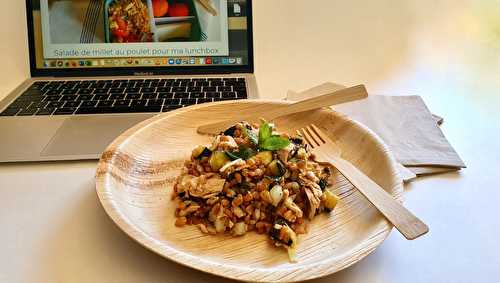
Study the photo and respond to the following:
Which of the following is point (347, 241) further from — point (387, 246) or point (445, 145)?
point (445, 145)

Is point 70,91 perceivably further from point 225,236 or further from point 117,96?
point 225,236

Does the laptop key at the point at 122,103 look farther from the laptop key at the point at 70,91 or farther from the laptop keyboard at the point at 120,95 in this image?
the laptop key at the point at 70,91

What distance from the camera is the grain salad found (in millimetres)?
588

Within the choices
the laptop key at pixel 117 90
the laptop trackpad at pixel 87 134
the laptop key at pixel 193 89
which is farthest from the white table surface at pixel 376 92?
the laptop key at pixel 117 90

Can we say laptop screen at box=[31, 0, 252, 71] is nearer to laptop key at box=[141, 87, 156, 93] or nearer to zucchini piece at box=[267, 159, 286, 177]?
laptop key at box=[141, 87, 156, 93]

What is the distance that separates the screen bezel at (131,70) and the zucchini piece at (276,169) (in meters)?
0.54

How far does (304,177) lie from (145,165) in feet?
0.79

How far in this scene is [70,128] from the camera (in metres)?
0.88

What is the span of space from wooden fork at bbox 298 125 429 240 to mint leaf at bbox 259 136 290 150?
0.09 meters

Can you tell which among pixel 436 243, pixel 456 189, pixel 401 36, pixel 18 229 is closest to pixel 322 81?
pixel 401 36

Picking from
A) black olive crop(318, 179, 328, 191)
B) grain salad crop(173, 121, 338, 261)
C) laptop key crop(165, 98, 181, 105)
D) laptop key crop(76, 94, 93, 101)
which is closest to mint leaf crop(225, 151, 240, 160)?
grain salad crop(173, 121, 338, 261)

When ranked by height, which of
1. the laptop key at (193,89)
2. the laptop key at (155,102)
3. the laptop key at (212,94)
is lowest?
the laptop key at (155,102)

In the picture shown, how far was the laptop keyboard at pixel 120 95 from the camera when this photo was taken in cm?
96

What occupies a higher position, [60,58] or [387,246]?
[60,58]
